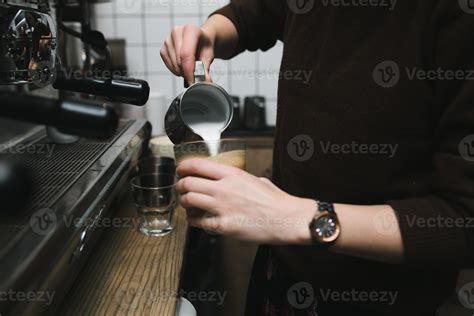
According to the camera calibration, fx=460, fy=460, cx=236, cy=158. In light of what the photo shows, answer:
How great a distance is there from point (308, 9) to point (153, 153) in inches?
23.6

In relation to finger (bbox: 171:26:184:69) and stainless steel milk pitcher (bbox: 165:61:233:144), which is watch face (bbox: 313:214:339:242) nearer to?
stainless steel milk pitcher (bbox: 165:61:233:144)

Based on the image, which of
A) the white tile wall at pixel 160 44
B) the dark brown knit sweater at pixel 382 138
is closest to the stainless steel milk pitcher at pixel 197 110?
the dark brown knit sweater at pixel 382 138

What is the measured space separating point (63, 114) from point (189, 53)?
14.7 inches

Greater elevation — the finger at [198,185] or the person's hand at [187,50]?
the person's hand at [187,50]

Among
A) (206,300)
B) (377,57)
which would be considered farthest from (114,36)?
(377,57)

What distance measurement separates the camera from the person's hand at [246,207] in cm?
51

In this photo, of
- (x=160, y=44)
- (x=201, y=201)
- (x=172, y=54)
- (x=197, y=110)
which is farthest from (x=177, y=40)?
(x=160, y=44)

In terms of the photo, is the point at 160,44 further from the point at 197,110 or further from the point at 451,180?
the point at 451,180

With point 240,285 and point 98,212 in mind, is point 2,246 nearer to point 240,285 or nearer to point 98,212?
point 98,212

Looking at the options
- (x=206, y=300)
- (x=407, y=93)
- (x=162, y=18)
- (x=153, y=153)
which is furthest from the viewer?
(x=162, y=18)

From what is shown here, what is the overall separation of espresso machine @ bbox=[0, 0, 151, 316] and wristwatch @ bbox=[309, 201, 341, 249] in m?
0.24

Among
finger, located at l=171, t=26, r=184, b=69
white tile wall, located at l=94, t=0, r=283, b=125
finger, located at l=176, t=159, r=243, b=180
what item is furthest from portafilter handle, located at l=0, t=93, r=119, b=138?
white tile wall, located at l=94, t=0, r=283, b=125

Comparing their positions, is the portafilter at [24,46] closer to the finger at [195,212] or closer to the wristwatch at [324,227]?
the finger at [195,212]

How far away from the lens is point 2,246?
0.50 metres
